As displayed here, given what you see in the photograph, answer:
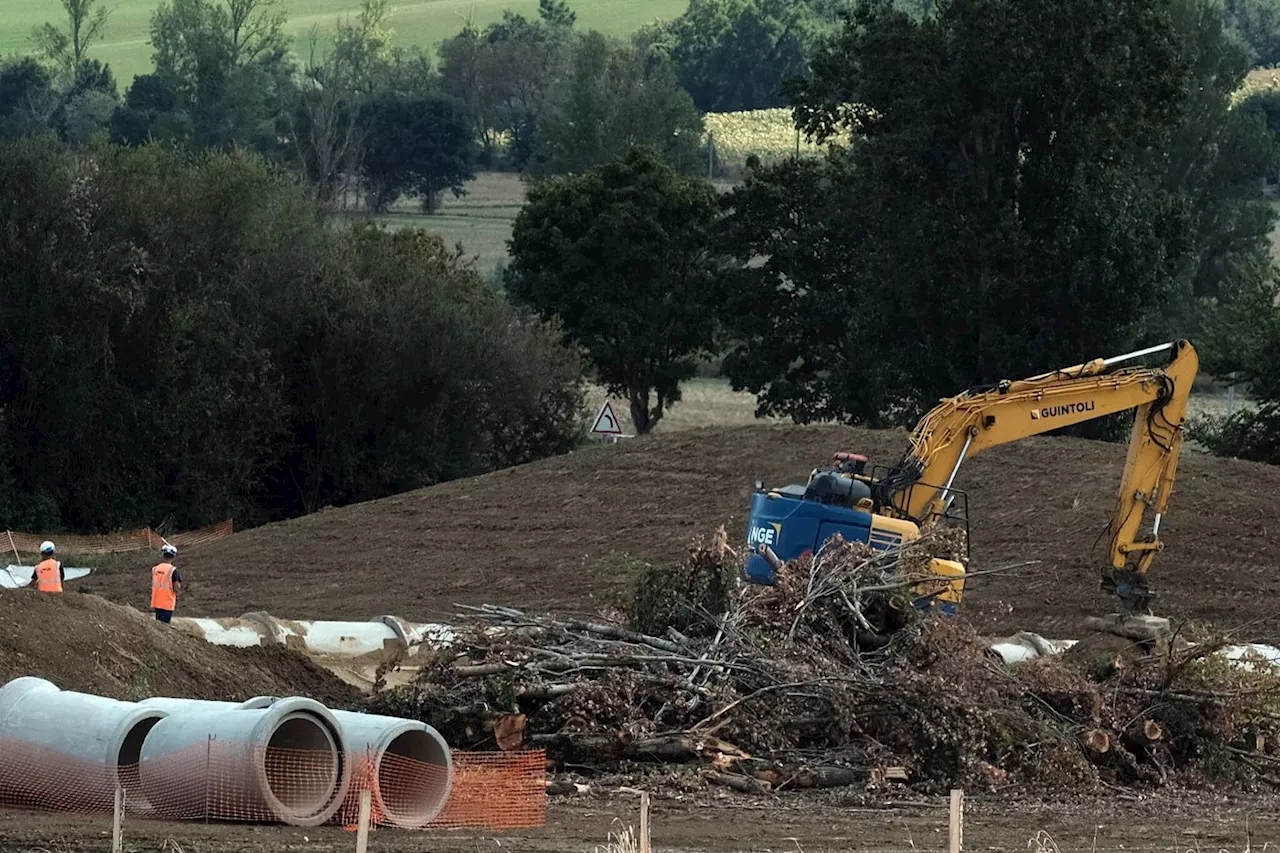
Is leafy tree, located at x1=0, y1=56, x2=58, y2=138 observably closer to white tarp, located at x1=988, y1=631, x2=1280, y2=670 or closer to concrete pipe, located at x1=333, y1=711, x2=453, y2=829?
white tarp, located at x1=988, y1=631, x2=1280, y2=670

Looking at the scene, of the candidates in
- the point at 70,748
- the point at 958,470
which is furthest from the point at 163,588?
the point at 70,748

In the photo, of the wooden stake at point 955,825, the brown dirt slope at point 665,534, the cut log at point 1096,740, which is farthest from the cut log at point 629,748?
the brown dirt slope at point 665,534

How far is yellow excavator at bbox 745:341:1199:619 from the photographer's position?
68.2 ft

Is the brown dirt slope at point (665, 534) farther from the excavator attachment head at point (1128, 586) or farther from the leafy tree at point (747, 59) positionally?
the leafy tree at point (747, 59)

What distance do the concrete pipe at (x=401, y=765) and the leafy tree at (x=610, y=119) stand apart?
78.7 metres

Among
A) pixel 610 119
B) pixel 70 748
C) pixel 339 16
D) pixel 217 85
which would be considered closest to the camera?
pixel 70 748

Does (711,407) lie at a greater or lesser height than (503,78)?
lesser

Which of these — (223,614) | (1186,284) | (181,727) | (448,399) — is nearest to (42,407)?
(448,399)

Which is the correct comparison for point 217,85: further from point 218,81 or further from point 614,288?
point 614,288

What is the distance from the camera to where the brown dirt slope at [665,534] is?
1196 inches

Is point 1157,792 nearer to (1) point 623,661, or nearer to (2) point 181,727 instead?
(1) point 623,661

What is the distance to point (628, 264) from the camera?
183ft

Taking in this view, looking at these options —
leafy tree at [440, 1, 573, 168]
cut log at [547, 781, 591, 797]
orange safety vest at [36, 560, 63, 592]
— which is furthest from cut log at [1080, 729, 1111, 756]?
leafy tree at [440, 1, 573, 168]

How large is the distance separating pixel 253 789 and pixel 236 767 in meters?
0.19
